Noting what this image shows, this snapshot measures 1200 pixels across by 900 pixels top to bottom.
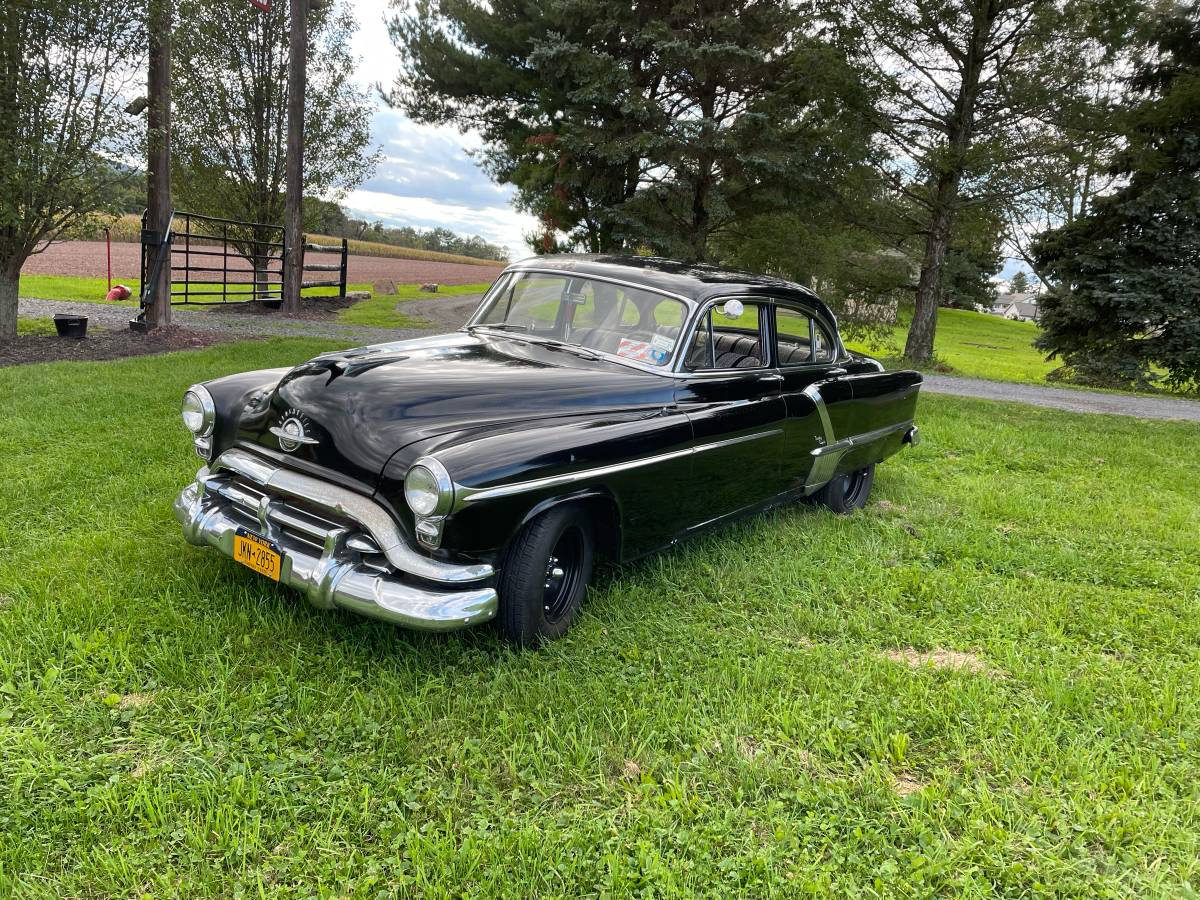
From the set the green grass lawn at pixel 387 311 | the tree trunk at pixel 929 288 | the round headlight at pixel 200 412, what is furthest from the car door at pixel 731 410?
the tree trunk at pixel 929 288

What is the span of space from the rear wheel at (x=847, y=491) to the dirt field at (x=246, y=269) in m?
15.2

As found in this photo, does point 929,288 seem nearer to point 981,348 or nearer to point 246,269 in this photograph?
point 246,269

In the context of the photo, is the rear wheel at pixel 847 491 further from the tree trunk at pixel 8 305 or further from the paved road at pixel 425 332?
the tree trunk at pixel 8 305

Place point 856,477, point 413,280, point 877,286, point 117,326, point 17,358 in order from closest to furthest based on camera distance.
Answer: point 856,477
point 17,358
point 117,326
point 877,286
point 413,280

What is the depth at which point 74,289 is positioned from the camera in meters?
17.2

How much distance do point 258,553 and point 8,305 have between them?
9475mm

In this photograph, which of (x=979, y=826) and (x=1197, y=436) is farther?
(x=1197, y=436)

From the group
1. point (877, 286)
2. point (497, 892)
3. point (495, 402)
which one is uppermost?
point (877, 286)

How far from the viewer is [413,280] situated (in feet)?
93.6

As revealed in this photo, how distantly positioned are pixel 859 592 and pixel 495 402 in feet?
6.91

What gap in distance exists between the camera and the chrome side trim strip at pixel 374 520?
2791mm

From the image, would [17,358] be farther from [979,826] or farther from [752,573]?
[979,826]

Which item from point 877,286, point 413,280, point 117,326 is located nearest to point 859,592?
point 117,326

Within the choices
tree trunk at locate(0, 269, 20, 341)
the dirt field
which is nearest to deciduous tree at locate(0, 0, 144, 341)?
tree trunk at locate(0, 269, 20, 341)
